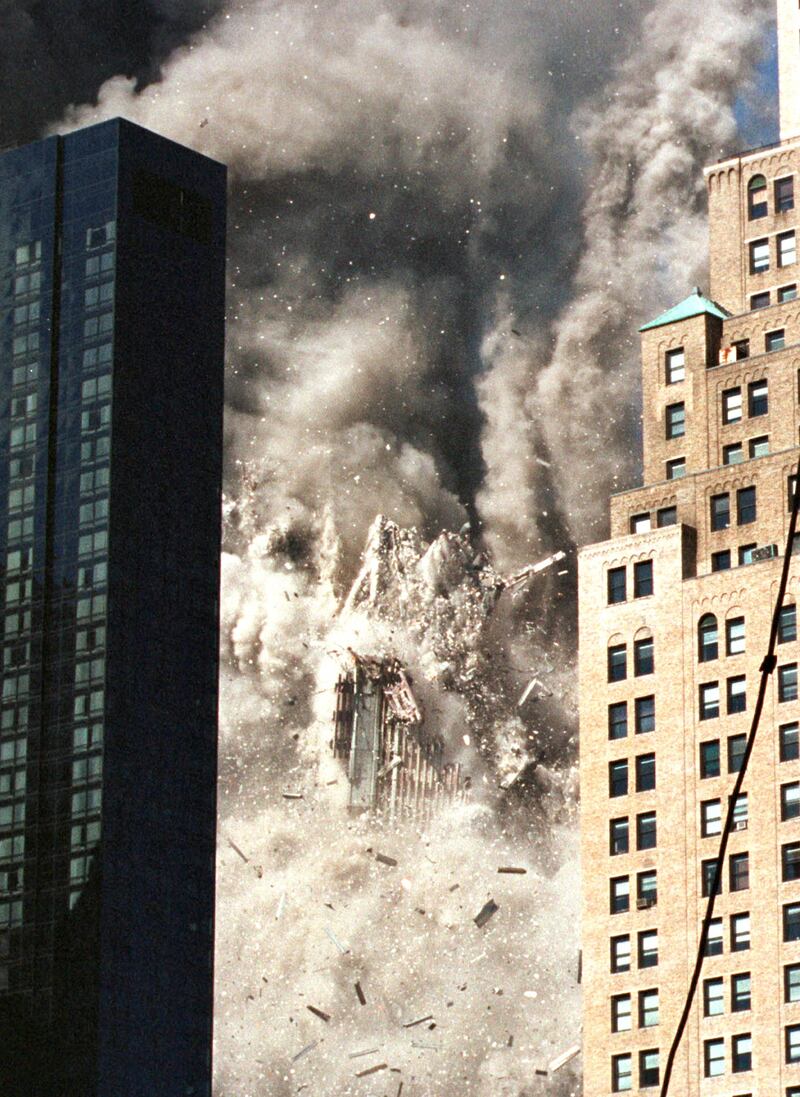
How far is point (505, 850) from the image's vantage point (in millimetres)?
180625

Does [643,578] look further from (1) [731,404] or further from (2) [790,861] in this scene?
(2) [790,861]

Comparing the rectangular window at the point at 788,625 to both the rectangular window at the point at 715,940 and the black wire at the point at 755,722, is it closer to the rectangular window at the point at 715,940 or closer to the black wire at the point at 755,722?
the rectangular window at the point at 715,940

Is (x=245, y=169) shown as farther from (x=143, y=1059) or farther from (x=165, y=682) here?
(x=143, y=1059)

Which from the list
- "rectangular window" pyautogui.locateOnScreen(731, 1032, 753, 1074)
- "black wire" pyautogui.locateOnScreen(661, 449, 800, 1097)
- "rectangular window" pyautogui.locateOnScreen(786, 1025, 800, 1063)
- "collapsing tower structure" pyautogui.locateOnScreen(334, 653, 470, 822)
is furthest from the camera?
"collapsing tower structure" pyautogui.locateOnScreen(334, 653, 470, 822)

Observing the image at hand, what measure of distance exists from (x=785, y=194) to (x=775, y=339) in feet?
29.9

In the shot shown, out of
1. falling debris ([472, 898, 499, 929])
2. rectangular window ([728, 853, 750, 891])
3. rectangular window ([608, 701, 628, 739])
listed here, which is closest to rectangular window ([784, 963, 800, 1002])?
rectangular window ([728, 853, 750, 891])

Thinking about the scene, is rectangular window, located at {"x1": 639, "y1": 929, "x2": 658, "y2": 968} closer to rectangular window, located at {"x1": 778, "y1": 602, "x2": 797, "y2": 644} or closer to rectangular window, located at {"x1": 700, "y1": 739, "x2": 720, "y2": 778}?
rectangular window, located at {"x1": 700, "y1": 739, "x2": 720, "y2": 778}

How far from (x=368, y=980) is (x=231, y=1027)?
1059 centimetres

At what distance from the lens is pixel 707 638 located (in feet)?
398

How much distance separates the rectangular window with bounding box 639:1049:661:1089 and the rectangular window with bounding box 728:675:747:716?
51.3ft

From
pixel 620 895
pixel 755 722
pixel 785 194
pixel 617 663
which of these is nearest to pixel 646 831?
pixel 620 895

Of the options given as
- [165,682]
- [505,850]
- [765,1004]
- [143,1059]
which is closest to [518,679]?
[505,850]

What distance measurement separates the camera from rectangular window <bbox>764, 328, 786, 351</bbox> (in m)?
131

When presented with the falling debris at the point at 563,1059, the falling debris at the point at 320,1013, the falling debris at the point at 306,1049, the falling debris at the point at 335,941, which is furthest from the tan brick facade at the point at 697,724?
the falling debris at the point at 306,1049
